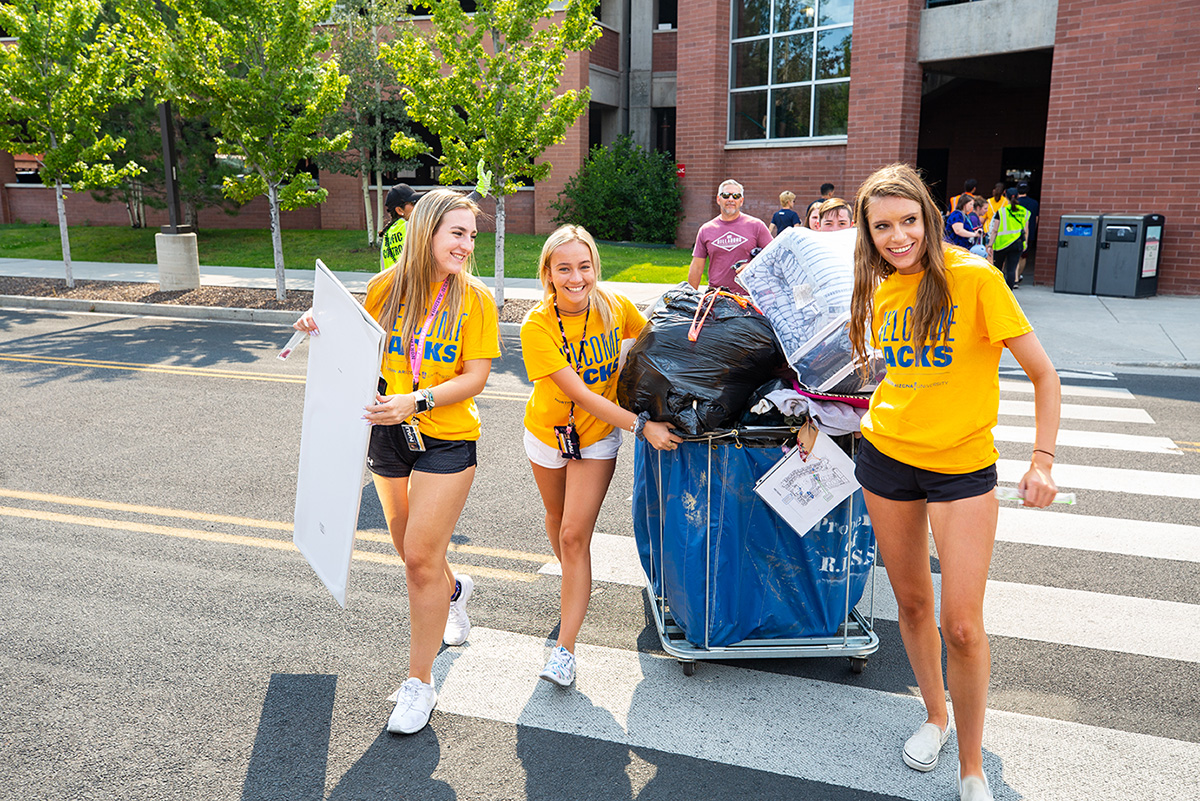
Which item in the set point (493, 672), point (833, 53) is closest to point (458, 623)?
point (493, 672)

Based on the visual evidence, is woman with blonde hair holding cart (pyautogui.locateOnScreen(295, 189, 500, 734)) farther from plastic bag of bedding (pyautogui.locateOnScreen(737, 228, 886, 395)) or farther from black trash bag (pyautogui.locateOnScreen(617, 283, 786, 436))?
plastic bag of bedding (pyautogui.locateOnScreen(737, 228, 886, 395))

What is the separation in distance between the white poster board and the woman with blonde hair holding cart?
0.15 m

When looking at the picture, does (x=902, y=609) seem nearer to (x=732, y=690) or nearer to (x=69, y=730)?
(x=732, y=690)

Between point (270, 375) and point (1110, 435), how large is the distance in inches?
322

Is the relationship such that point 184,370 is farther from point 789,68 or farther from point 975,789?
point 789,68

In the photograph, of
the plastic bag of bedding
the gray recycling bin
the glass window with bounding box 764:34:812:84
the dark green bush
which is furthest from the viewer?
the dark green bush

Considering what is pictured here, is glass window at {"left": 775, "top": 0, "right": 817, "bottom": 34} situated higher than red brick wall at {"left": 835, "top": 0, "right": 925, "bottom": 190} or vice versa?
glass window at {"left": 775, "top": 0, "right": 817, "bottom": 34}

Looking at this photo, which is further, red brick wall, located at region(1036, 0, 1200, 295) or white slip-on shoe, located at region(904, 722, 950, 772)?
red brick wall, located at region(1036, 0, 1200, 295)

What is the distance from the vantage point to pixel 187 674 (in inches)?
149

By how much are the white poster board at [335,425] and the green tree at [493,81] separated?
1019 cm

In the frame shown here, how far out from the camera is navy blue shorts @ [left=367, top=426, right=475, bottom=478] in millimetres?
3393

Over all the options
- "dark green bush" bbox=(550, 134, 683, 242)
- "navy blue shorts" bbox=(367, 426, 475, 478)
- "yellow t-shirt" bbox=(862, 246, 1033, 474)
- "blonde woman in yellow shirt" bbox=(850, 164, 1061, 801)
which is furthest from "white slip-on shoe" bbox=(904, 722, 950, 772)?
"dark green bush" bbox=(550, 134, 683, 242)

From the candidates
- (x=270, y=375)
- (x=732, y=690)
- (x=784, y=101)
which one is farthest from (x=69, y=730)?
(x=784, y=101)

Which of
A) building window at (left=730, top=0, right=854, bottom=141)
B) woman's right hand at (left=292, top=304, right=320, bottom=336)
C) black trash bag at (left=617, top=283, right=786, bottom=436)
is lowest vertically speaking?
black trash bag at (left=617, top=283, right=786, bottom=436)
